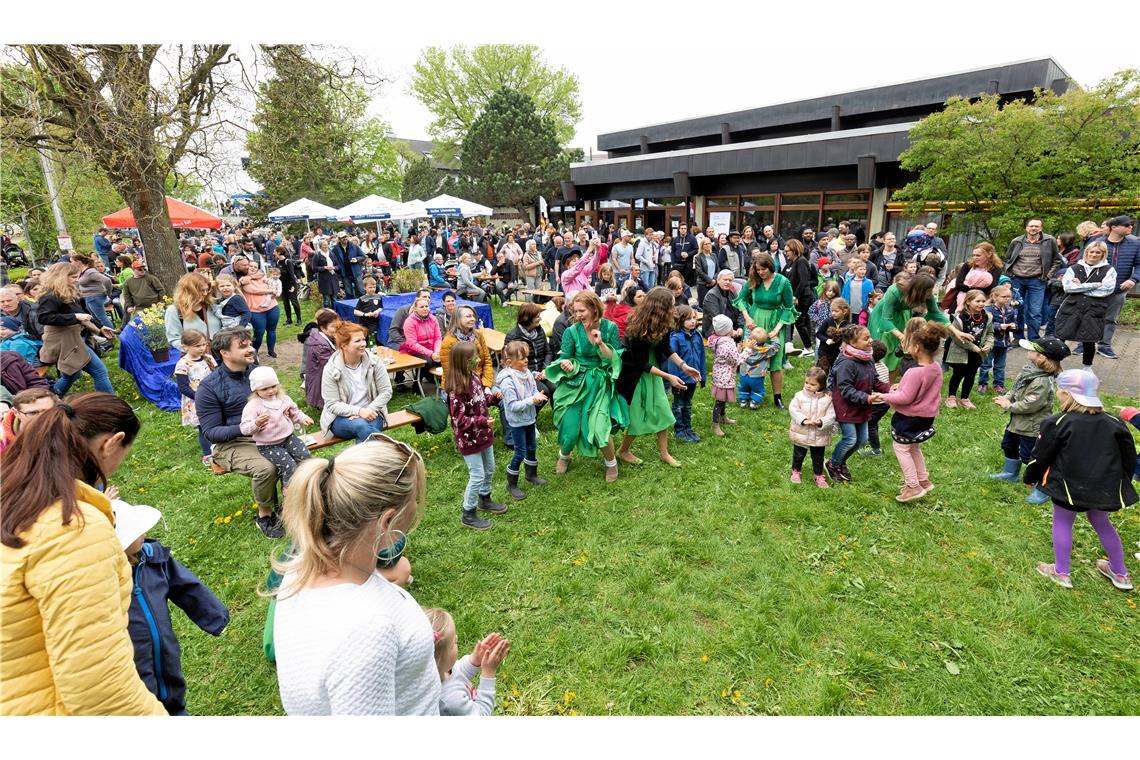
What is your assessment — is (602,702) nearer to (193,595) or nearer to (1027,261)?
(193,595)

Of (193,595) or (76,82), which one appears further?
(76,82)

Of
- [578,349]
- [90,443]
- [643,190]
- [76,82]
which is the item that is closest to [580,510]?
[578,349]

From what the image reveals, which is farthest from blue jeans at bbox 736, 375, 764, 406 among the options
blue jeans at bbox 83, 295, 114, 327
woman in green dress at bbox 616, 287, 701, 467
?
blue jeans at bbox 83, 295, 114, 327

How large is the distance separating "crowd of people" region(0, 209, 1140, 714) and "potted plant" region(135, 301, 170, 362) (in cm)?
75

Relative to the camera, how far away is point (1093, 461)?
3.62 metres

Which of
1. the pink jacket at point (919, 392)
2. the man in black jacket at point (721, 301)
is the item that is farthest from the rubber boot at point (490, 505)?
the man in black jacket at point (721, 301)

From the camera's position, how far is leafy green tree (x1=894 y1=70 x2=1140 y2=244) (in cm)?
1030

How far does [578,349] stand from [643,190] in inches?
949

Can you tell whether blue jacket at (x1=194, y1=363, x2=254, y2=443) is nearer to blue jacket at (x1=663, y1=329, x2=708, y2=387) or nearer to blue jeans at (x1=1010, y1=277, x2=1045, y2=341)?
blue jacket at (x1=663, y1=329, x2=708, y2=387)

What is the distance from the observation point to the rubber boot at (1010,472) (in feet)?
17.5

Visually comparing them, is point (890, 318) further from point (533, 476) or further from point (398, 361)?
point (398, 361)

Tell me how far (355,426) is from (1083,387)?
5571 millimetres

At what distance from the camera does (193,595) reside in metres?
2.47

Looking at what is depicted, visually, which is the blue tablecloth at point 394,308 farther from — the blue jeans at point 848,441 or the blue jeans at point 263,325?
the blue jeans at point 848,441
